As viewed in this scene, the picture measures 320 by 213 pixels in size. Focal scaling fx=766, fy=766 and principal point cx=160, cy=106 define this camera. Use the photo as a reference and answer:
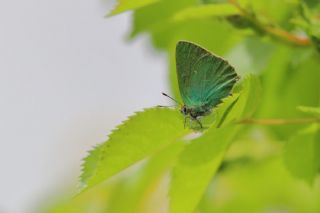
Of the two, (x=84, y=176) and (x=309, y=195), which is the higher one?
(x=84, y=176)

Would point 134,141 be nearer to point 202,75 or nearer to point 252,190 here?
point 202,75

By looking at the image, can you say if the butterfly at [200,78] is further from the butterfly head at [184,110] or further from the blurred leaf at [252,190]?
the blurred leaf at [252,190]

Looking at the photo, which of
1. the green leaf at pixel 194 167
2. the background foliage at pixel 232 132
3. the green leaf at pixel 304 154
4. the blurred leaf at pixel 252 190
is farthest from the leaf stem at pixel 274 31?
the blurred leaf at pixel 252 190

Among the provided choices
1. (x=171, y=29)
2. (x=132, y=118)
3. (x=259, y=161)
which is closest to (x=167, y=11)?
(x=171, y=29)

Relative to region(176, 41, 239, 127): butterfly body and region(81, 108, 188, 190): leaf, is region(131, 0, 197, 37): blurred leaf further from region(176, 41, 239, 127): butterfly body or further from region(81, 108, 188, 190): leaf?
region(81, 108, 188, 190): leaf

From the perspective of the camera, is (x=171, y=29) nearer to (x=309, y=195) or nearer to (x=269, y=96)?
(x=269, y=96)

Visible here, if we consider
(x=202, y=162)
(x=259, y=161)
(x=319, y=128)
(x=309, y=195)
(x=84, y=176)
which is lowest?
(x=309, y=195)

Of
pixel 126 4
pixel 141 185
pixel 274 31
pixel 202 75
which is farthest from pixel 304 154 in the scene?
pixel 141 185
